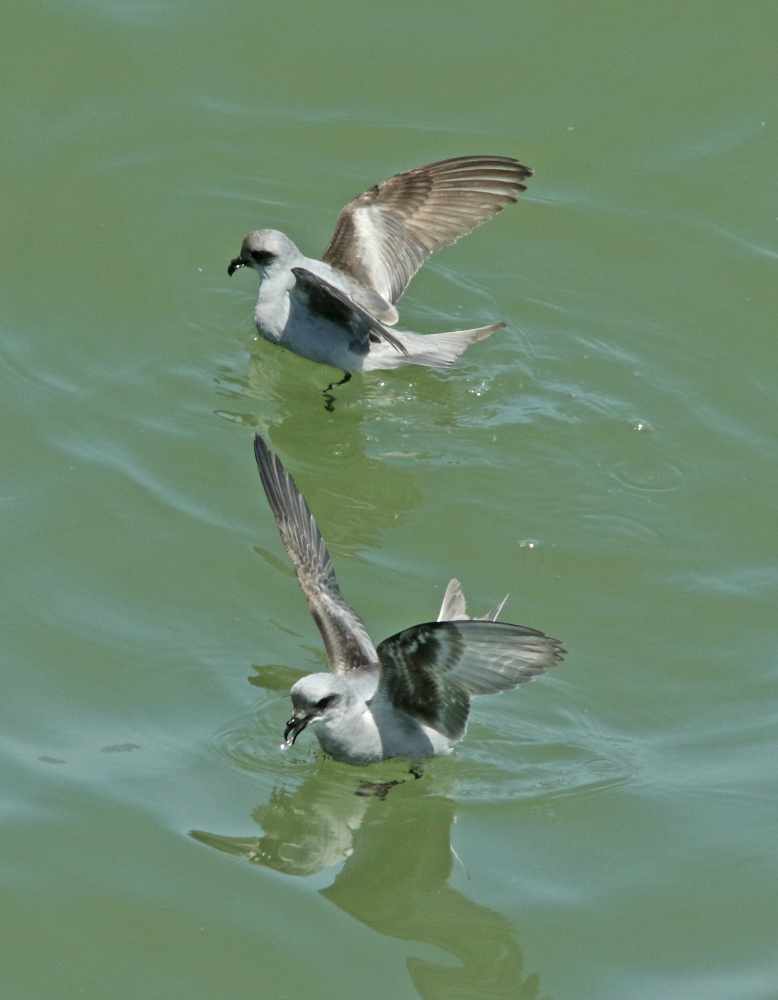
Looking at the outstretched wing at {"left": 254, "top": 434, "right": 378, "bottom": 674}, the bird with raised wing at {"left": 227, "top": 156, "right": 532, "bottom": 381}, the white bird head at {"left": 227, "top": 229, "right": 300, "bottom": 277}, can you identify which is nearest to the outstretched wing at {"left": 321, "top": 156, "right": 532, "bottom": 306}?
the bird with raised wing at {"left": 227, "top": 156, "right": 532, "bottom": 381}

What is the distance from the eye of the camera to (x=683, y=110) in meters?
11.5

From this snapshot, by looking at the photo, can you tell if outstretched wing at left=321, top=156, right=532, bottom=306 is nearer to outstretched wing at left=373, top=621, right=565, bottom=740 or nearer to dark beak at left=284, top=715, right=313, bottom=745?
outstretched wing at left=373, top=621, right=565, bottom=740

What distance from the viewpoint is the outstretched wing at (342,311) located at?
877cm

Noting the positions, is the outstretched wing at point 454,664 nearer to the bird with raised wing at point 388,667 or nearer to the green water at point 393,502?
the bird with raised wing at point 388,667

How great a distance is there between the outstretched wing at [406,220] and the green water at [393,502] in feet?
1.33

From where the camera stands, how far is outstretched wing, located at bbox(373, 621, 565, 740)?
18.4ft

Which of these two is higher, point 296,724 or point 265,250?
point 265,250

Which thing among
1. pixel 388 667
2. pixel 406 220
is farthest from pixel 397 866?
pixel 406 220

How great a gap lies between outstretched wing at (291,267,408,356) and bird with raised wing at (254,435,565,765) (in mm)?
1645

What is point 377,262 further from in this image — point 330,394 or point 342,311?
point 330,394

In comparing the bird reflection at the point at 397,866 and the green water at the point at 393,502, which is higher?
the green water at the point at 393,502

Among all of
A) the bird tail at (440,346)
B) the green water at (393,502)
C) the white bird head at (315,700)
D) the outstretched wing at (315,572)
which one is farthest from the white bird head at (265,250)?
the white bird head at (315,700)

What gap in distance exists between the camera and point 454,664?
5973mm

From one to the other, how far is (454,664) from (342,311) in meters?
4.00
